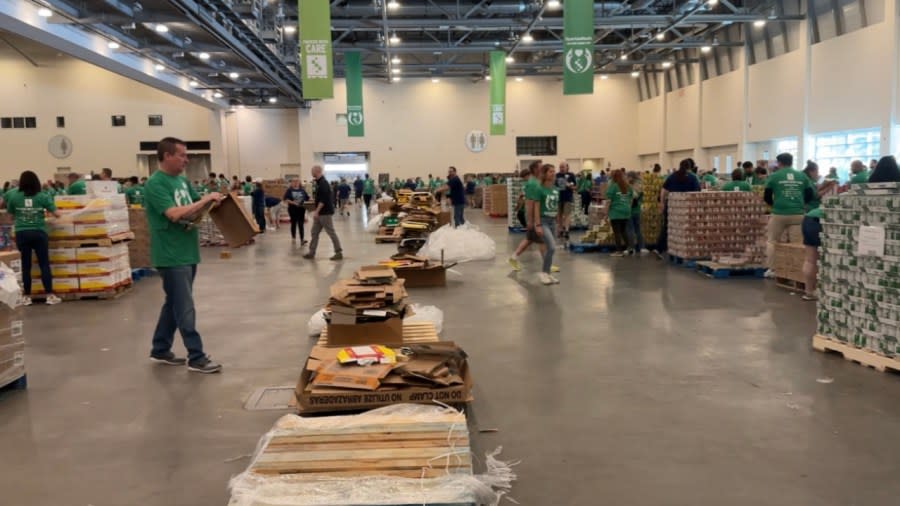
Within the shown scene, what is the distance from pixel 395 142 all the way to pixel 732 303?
101ft

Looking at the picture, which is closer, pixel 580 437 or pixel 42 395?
pixel 580 437

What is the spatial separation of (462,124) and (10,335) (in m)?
33.6

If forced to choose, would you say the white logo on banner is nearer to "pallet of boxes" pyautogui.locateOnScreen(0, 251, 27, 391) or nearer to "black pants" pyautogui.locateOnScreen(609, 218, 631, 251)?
"black pants" pyautogui.locateOnScreen(609, 218, 631, 251)

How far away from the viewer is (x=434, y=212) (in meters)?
15.4

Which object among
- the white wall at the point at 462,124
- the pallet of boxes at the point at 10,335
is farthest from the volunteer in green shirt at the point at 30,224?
the white wall at the point at 462,124

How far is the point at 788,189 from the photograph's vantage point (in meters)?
8.51

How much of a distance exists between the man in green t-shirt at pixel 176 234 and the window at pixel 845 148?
62.5 feet

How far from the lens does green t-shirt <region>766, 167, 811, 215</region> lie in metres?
8.43

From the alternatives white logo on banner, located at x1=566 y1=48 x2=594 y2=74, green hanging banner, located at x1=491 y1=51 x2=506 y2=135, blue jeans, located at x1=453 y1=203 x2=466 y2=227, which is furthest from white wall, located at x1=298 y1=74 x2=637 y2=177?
white logo on banner, located at x1=566 y1=48 x2=594 y2=74

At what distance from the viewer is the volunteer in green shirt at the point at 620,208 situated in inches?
469

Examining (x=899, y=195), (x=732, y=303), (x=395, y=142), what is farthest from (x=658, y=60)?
(x=899, y=195)

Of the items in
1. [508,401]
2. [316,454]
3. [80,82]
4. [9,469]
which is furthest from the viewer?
[80,82]

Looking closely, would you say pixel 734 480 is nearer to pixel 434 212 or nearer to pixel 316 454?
pixel 316 454

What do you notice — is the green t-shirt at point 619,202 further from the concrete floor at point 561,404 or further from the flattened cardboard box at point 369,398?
the flattened cardboard box at point 369,398
